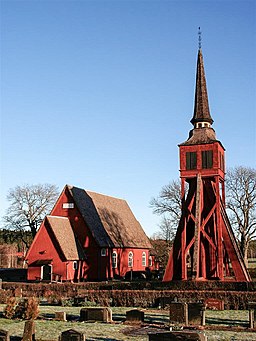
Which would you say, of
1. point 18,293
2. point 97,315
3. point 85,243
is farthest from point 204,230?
point 97,315

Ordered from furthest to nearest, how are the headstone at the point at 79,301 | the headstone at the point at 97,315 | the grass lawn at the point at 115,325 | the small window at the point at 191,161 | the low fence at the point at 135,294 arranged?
the small window at the point at 191,161 < the headstone at the point at 79,301 < the low fence at the point at 135,294 < the headstone at the point at 97,315 < the grass lawn at the point at 115,325

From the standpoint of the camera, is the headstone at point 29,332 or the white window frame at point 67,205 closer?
the headstone at point 29,332

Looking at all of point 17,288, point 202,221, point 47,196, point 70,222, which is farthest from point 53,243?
point 47,196

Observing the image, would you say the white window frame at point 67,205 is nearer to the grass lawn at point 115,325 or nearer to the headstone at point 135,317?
the grass lawn at point 115,325

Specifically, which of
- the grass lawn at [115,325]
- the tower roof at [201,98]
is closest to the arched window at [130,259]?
the tower roof at [201,98]

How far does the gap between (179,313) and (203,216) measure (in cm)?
1996

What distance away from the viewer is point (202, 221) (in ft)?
132

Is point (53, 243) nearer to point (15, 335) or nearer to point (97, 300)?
point (97, 300)

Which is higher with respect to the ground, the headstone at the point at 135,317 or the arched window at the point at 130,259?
the arched window at the point at 130,259

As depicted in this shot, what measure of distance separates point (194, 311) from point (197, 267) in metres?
15.6

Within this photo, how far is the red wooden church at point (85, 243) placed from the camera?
47.3 m

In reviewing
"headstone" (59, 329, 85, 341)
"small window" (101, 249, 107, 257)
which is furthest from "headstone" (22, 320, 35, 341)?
"small window" (101, 249, 107, 257)

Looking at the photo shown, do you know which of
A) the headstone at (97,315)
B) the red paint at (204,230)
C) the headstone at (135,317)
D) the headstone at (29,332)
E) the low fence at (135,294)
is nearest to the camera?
the headstone at (29,332)

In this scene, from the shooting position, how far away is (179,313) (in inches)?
874
